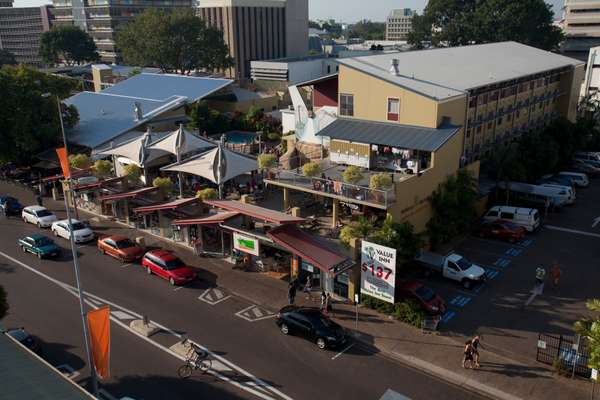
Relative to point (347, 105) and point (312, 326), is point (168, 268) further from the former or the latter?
point (347, 105)

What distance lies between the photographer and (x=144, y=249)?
33.7m

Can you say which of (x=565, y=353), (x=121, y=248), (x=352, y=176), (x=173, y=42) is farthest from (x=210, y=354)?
(x=173, y=42)

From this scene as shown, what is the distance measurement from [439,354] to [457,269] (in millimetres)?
7224

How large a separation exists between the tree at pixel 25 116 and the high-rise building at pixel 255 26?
59.8 m

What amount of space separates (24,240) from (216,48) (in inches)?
2671

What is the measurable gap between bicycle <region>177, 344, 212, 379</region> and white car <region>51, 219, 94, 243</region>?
1783cm

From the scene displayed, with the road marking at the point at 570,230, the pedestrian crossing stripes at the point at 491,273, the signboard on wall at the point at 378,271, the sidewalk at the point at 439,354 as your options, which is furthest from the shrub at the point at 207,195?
the road marking at the point at 570,230

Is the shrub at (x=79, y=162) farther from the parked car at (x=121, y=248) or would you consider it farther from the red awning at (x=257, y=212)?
the red awning at (x=257, y=212)

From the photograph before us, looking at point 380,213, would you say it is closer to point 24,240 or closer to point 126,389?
point 126,389

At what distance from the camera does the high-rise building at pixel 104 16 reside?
457 feet

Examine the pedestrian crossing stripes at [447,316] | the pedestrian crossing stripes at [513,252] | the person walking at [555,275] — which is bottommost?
the pedestrian crossing stripes at [447,316]

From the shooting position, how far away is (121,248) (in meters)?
32.7

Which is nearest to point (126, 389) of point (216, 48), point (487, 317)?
point (487, 317)

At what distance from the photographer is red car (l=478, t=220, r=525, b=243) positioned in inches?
1326
